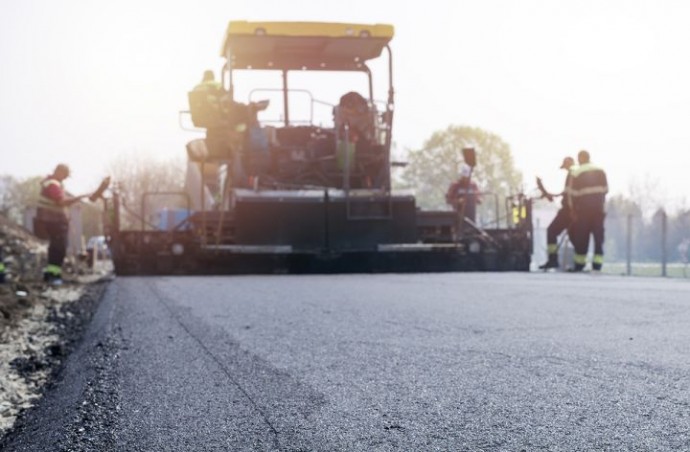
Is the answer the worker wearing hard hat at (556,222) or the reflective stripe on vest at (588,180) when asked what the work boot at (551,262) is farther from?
the reflective stripe on vest at (588,180)

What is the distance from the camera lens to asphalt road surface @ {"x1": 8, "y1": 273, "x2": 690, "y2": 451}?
2986 mm

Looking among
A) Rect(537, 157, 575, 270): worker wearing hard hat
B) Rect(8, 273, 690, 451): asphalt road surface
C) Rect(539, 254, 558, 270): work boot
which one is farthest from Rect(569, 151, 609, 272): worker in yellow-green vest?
Rect(8, 273, 690, 451): asphalt road surface

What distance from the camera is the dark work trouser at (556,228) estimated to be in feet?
49.4

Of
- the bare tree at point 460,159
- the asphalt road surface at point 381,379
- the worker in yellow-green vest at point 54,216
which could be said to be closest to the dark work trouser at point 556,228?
the worker in yellow-green vest at point 54,216

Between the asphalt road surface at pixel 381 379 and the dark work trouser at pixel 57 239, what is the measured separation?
5.97 meters

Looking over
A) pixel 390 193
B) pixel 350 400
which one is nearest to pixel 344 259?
pixel 390 193

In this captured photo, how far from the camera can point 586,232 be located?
14008 millimetres

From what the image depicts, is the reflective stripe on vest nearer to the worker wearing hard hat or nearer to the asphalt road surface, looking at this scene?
the worker wearing hard hat

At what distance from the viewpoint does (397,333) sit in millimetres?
5582

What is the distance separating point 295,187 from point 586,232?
4.38 meters

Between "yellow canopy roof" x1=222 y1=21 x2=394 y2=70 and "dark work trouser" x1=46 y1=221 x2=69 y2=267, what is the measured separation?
327 centimetres

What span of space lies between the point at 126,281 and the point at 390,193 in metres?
3.62

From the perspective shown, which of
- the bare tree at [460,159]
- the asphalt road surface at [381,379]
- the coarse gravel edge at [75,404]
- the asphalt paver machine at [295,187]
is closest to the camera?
the asphalt road surface at [381,379]

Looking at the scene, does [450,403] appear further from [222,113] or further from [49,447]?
Result: [222,113]
